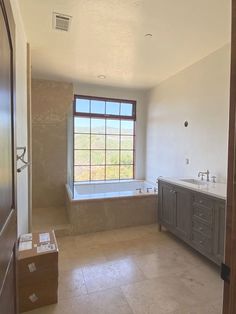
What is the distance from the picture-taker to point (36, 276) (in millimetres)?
1729

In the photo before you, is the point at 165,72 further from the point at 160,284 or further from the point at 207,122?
the point at 160,284

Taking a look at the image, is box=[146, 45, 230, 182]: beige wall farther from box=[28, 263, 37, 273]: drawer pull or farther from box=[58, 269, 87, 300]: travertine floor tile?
box=[28, 263, 37, 273]: drawer pull

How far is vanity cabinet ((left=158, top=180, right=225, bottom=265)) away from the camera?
2.22 metres

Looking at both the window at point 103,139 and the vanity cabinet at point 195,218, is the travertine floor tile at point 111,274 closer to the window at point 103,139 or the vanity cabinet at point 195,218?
the vanity cabinet at point 195,218

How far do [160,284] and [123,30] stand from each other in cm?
276

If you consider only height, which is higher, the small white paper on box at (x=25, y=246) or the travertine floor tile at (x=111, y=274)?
the small white paper on box at (x=25, y=246)

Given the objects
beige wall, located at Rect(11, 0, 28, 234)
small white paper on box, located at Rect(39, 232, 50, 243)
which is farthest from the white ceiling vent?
small white paper on box, located at Rect(39, 232, 50, 243)

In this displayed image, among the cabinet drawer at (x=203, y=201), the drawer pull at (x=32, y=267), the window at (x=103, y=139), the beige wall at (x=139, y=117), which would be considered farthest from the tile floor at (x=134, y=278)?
the beige wall at (x=139, y=117)

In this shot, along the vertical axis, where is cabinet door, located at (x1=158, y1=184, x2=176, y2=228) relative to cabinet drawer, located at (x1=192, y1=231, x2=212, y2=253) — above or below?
above

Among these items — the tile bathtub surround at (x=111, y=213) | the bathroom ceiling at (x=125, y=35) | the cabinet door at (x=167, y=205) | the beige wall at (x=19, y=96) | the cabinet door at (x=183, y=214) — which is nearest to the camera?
the beige wall at (x=19, y=96)

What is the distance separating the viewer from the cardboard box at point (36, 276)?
169 centimetres

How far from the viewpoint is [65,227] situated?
10.6 ft

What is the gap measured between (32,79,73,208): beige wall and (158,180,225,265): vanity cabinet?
2.36m

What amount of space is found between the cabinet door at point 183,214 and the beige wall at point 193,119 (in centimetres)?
60
